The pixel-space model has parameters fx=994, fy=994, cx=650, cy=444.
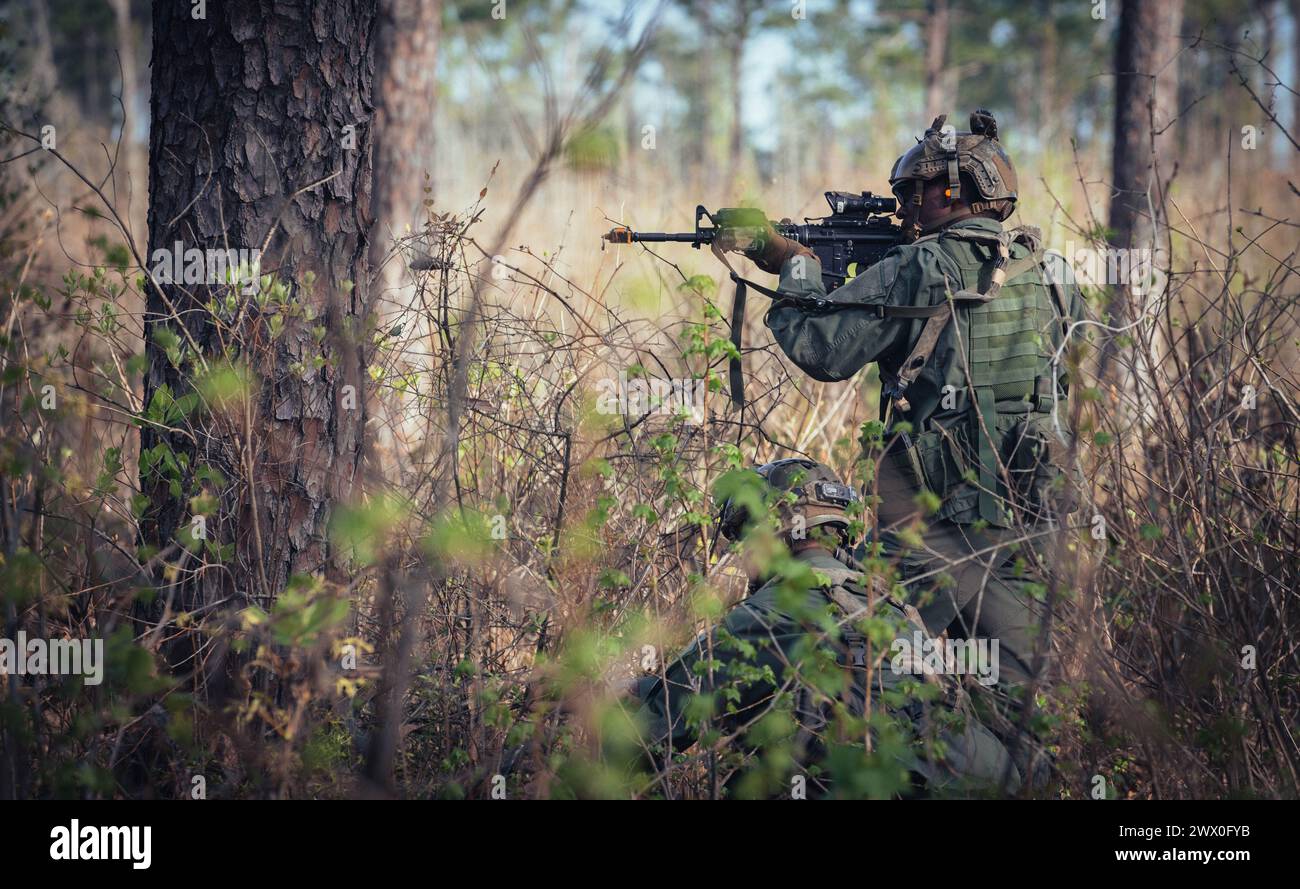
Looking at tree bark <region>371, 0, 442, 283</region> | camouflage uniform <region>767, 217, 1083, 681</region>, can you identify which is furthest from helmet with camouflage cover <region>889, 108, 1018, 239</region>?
tree bark <region>371, 0, 442, 283</region>

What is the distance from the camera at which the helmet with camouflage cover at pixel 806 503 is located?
295cm

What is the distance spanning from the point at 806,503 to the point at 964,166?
1.25 m

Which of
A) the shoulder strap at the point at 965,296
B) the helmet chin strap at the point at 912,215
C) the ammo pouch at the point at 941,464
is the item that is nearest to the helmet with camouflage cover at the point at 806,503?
the ammo pouch at the point at 941,464

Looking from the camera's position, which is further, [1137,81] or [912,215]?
[1137,81]

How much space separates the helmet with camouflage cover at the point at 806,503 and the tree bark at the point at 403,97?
3828 millimetres

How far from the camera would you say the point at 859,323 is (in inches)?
125

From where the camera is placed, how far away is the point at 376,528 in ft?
6.78

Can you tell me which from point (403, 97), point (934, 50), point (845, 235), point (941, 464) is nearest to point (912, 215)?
point (845, 235)

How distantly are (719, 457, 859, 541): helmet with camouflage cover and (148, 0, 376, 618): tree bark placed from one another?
1139 millimetres

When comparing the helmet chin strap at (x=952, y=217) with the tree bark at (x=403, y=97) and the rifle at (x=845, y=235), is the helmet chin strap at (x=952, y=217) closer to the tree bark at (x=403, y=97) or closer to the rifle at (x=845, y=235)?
the rifle at (x=845, y=235)

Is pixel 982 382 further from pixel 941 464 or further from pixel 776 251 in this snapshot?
pixel 776 251
